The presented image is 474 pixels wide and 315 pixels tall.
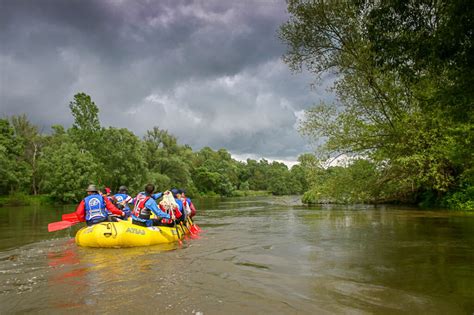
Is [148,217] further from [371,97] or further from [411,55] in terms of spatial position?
[371,97]

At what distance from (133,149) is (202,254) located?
41.3 metres

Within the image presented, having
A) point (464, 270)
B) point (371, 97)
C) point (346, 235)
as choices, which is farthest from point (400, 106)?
point (464, 270)

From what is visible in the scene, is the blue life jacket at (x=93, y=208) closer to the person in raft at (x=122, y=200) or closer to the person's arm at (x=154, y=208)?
the person's arm at (x=154, y=208)

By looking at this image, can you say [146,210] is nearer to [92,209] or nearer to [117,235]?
[117,235]

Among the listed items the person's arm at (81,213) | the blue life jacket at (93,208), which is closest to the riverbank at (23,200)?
the person's arm at (81,213)

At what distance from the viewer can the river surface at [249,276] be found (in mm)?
5020

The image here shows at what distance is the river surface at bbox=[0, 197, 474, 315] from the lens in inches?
198

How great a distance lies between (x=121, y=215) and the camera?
1184 cm

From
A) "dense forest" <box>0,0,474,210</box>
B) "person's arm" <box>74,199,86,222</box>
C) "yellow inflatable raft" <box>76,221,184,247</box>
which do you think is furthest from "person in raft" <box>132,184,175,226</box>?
"dense forest" <box>0,0,474,210</box>

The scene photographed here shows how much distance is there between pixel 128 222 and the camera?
33.8 ft

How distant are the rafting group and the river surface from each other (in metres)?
0.37

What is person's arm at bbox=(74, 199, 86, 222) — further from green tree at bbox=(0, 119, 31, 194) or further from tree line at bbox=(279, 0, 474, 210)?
green tree at bbox=(0, 119, 31, 194)

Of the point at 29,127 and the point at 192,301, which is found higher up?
the point at 29,127

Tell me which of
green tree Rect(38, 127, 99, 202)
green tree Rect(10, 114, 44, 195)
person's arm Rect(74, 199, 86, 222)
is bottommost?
person's arm Rect(74, 199, 86, 222)
